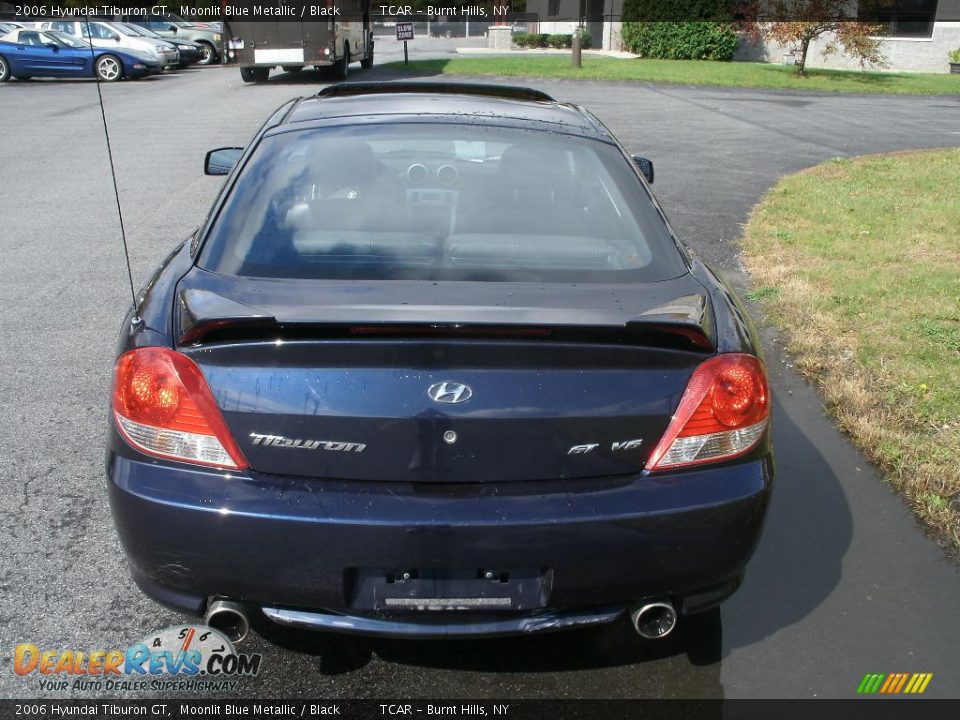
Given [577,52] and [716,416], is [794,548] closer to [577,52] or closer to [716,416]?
[716,416]

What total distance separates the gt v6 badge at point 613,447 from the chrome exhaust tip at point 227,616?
98 centimetres

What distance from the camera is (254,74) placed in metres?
27.3

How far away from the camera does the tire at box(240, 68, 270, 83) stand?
26859 mm

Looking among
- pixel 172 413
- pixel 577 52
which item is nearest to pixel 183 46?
pixel 577 52

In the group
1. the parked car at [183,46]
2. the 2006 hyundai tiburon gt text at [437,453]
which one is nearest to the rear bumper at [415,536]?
the 2006 hyundai tiburon gt text at [437,453]

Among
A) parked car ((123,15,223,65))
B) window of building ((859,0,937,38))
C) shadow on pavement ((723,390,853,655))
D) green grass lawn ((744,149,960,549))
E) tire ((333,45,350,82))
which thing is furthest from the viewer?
window of building ((859,0,937,38))

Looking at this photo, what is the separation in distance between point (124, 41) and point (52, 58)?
124 inches

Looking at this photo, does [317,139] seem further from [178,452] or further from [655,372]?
[655,372]

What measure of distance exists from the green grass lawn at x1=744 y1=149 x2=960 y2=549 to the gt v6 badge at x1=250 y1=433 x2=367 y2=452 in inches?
97.7

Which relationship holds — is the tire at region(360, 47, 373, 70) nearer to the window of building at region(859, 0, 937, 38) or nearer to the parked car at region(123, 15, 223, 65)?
the parked car at region(123, 15, 223, 65)

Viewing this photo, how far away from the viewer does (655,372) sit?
8.23 ft

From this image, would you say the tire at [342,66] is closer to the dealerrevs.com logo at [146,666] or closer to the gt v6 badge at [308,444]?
the dealerrevs.com logo at [146,666]

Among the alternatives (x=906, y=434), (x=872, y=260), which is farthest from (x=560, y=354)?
(x=872, y=260)

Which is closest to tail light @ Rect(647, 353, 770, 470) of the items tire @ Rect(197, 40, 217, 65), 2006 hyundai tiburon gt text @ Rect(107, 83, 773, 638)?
2006 hyundai tiburon gt text @ Rect(107, 83, 773, 638)
